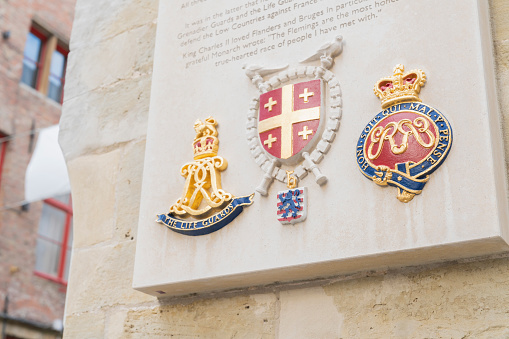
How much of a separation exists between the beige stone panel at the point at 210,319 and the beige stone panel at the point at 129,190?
0.35 metres

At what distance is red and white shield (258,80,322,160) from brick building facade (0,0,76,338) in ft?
23.7

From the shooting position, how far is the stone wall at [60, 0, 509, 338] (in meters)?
2.03

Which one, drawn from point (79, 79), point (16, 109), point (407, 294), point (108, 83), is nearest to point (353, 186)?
point (407, 294)

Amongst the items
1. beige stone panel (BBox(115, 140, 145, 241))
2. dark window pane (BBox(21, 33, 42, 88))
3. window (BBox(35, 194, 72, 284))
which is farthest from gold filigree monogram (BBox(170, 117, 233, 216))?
dark window pane (BBox(21, 33, 42, 88))

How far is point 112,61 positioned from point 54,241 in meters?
7.98

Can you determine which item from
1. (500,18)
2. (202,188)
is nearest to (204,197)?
(202,188)

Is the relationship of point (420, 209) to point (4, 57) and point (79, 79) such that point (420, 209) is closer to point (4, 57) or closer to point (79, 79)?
point (79, 79)

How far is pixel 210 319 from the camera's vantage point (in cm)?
247

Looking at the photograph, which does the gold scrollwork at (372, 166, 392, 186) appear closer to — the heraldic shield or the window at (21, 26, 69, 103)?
the heraldic shield

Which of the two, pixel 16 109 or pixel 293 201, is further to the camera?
pixel 16 109

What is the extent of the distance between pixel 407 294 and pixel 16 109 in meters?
9.39

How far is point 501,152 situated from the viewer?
208cm

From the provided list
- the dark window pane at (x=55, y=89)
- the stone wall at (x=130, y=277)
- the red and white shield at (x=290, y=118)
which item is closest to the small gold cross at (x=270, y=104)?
the red and white shield at (x=290, y=118)

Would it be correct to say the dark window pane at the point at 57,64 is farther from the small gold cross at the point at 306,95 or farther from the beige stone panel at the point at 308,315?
the beige stone panel at the point at 308,315
